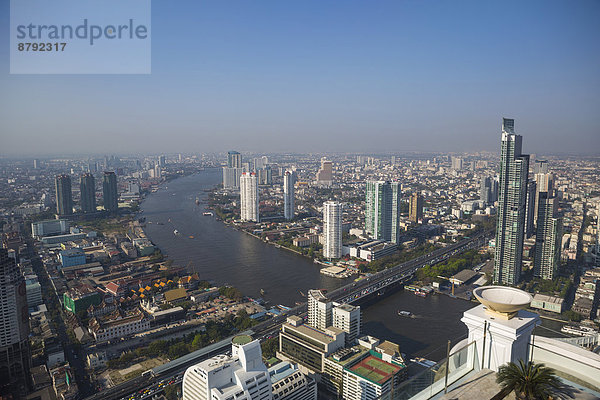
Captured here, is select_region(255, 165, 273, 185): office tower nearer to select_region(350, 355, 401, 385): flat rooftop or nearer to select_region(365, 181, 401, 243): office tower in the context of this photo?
select_region(365, 181, 401, 243): office tower

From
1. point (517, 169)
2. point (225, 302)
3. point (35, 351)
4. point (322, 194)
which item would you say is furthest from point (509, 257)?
point (322, 194)

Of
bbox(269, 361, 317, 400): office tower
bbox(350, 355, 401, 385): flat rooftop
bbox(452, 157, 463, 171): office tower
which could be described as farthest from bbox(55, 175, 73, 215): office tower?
bbox(452, 157, 463, 171): office tower

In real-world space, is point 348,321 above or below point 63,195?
below

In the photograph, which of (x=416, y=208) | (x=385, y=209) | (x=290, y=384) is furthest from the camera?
(x=416, y=208)

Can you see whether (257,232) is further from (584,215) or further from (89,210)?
(584,215)

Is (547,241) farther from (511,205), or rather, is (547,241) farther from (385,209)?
(385,209)

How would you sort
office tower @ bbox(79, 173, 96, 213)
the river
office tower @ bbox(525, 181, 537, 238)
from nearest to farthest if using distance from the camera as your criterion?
the river < office tower @ bbox(525, 181, 537, 238) < office tower @ bbox(79, 173, 96, 213)

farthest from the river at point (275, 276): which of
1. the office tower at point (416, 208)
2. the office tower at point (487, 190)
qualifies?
the office tower at point (487, 190)

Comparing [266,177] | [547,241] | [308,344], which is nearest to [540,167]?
[547,241]
